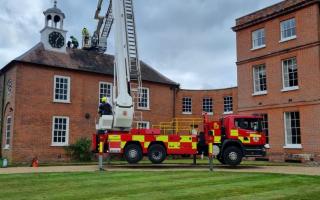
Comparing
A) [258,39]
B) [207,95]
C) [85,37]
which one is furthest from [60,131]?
[258,39]

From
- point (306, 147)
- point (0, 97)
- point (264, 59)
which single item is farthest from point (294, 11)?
point (0, 97)

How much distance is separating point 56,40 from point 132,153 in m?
13.3

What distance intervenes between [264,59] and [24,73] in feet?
52.2

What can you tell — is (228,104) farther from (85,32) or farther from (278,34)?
(85,32)

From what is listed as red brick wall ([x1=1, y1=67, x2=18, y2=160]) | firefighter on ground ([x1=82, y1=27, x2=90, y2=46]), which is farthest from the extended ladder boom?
firefighter on ground ([x1=82, y1=27, x2=90, y2=46])

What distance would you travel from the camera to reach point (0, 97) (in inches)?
1051

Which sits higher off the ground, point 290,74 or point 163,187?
point 290,74

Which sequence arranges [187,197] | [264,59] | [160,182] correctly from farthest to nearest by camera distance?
[264,59] → [160,182] → [187,197]

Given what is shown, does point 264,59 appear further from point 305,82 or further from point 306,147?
point 306,147

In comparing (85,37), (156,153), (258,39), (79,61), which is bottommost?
(156,153)

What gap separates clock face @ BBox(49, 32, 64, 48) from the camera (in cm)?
2645

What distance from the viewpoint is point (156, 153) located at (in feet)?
57.3

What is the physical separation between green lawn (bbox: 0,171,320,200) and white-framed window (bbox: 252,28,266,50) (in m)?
14.1

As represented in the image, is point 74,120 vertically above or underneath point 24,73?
underneath
